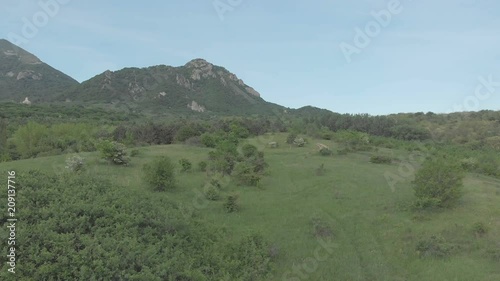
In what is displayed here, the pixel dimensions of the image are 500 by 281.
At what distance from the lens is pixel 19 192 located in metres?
14.1

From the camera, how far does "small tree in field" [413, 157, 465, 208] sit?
20.9m

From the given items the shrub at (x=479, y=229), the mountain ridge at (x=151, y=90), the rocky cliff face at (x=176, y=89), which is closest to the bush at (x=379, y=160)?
the shrub at (x=479, y=229)

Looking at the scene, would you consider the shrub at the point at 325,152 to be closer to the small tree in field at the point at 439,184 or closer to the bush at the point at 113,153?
the small tree in field at the point at 439,184

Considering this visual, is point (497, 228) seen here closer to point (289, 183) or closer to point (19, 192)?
point (289, 183)

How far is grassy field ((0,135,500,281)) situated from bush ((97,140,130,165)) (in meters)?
0.71

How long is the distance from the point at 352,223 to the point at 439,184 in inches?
224

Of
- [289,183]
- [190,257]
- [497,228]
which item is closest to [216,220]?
[190,257]

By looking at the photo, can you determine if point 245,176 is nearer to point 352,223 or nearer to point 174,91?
point 352,223

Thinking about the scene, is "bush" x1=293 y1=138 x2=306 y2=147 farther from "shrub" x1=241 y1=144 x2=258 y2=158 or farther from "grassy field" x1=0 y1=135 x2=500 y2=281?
"grassy field" x1=0 y1=135 x2=500 y2=281

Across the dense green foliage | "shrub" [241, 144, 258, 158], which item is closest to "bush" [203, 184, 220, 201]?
the dense green foliage

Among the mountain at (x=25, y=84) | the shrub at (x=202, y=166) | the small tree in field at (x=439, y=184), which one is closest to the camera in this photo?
the small tree in field at (x=439, y=184)

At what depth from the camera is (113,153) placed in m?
29.0

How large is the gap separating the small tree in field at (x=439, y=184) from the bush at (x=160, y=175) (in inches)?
562

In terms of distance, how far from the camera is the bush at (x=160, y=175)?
2333cm
